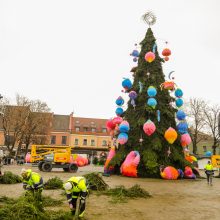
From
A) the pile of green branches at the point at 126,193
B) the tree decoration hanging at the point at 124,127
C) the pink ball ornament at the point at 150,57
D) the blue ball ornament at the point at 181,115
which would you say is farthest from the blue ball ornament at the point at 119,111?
the pile of green branches at the point at 126,193

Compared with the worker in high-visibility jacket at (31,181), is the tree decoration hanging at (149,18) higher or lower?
higher

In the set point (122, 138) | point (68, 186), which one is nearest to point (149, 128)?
point (122, 138)

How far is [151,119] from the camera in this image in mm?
26828

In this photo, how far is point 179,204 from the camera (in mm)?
13195

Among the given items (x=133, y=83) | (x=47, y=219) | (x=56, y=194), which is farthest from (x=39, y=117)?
(x=47, y=219)

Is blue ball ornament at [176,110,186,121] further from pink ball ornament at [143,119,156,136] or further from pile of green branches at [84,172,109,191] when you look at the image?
pile of green branches at [84,172,109,191]

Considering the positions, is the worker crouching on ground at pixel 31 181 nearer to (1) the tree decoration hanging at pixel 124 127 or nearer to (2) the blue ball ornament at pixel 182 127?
(1) the tree decoration hanging at pixel 124 127

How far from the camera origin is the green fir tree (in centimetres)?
2545

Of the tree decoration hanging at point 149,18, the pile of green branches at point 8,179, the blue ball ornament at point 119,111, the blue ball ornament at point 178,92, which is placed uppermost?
the tree decoration hanging at point 149,18

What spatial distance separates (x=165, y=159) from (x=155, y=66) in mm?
8865

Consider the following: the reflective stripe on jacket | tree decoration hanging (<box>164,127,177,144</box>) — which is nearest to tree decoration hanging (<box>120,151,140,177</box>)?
tree decoration hanging (<box>164,127,177,144</box>)

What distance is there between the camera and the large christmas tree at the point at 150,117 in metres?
25.4

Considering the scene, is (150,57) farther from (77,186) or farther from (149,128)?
(77,186)

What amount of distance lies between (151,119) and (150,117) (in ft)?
0.65
